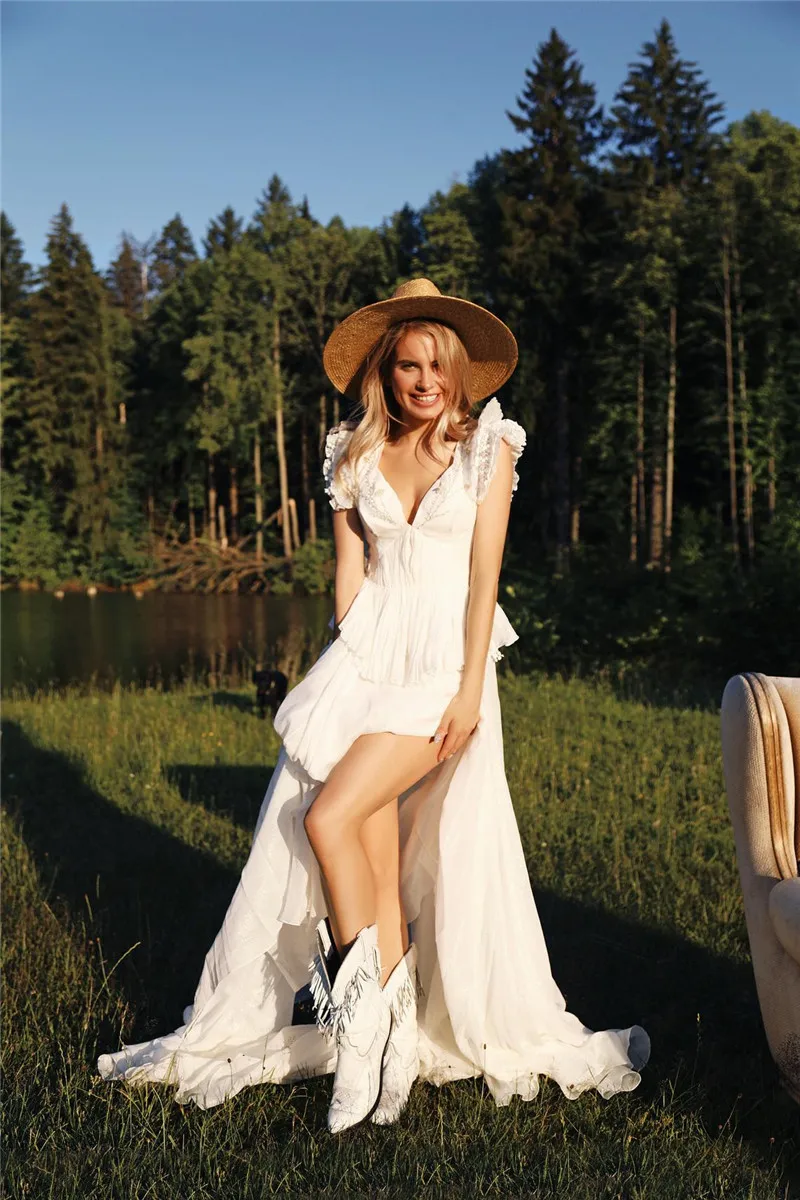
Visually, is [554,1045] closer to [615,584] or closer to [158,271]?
[615,584]

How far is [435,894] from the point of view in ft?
9.61

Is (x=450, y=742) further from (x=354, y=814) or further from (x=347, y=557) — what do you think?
(x=347, y=557)

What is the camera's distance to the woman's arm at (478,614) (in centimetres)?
283

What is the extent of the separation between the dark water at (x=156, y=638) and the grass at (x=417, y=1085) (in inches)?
225

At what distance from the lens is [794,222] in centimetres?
2052

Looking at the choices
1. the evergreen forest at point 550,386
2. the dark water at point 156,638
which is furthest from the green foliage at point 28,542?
the dark water at point 156,638

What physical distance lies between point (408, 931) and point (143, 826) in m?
2.90

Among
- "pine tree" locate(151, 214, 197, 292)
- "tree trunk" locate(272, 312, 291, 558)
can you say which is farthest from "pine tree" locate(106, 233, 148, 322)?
"tree trunk" locate(272, 312, 291, 558)

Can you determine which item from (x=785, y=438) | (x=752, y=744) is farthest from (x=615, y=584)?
(x=752, y=744)

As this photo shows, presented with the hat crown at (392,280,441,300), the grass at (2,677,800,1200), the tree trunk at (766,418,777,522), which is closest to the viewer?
the grass at (2,677,800,1200)

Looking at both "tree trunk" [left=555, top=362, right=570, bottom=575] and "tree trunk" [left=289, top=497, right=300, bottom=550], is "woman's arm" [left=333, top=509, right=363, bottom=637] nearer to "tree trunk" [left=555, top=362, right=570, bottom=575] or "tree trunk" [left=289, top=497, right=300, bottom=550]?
"tree trunk" [left=555, top=362, right=570, bottom=575]

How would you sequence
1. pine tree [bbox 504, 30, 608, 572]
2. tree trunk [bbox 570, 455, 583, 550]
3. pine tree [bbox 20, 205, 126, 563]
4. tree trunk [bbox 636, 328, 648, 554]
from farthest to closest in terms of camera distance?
1. pine tree [bbox 20, 205, 126, 563]
2. tree trunk [bbox 570, 455, 583, 550]
3. pine tree [bbox 504, 30, 608, 572]
4. tree trunk [bbox 636, 328, 648, 554]

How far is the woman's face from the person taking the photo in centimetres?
293

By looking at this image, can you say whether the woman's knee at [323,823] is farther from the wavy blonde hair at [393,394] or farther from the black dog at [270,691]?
the black dog at [270,691]
